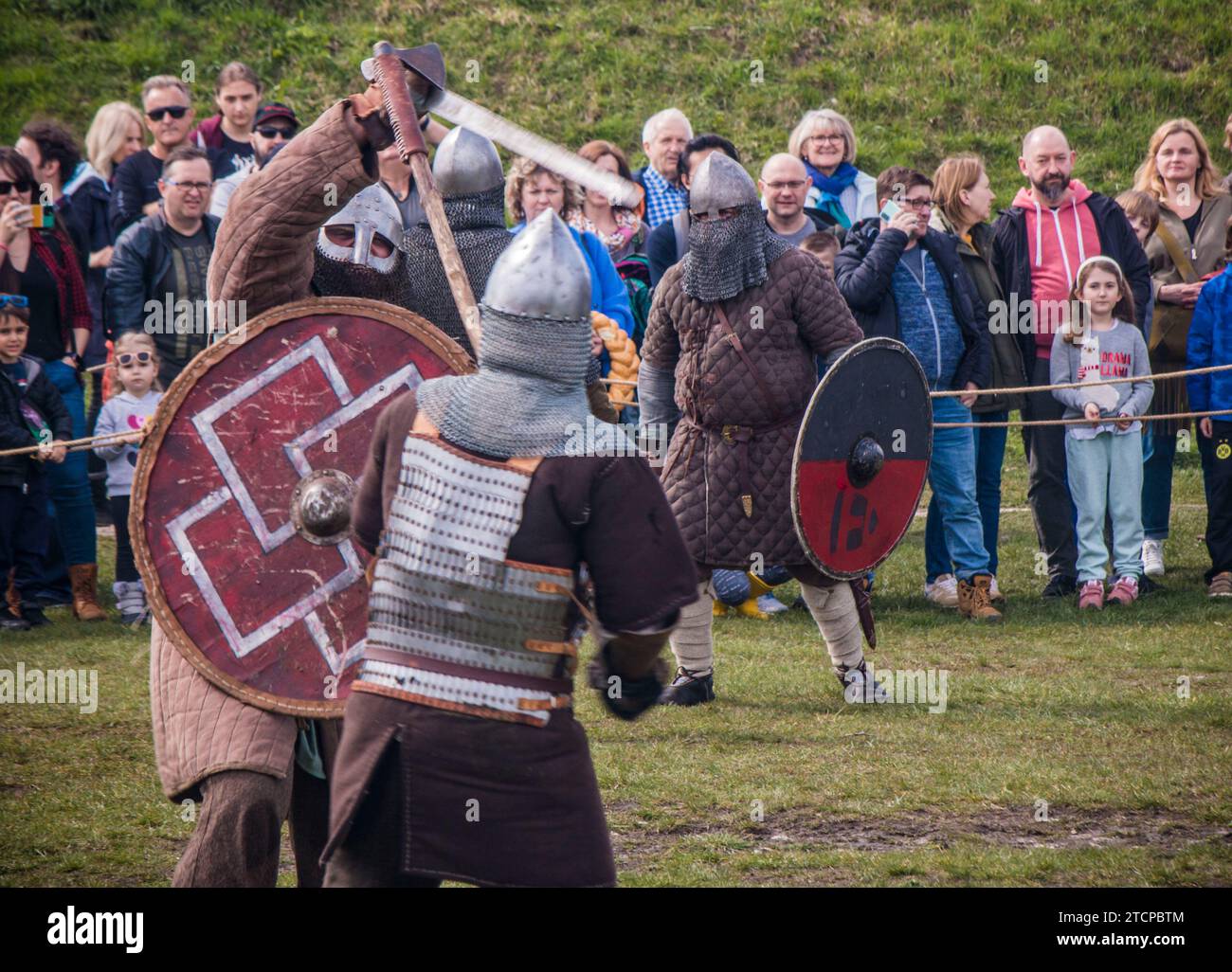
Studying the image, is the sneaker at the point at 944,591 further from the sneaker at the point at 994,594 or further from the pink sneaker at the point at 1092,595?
the pink sneaker at the point at 1092,595

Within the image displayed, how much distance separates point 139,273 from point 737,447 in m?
3.40

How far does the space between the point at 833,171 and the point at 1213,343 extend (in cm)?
207

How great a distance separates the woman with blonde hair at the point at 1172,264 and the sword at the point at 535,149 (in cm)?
588

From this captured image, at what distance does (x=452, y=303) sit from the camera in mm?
4648

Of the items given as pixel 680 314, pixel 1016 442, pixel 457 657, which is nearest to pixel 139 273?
pixel 680 314

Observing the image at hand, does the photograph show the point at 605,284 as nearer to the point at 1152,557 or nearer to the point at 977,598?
the point at 977,598

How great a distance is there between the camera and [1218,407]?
26.8 feet

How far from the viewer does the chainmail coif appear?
3096mm

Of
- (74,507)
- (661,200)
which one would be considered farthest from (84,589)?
(661,200)

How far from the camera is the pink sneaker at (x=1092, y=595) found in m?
7.96

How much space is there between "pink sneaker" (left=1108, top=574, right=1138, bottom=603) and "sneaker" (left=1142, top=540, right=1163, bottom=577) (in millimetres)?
725

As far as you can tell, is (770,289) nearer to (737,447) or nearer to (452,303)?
(737,447)

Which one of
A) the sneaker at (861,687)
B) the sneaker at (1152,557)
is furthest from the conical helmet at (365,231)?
the sneaker at (1152,557)
